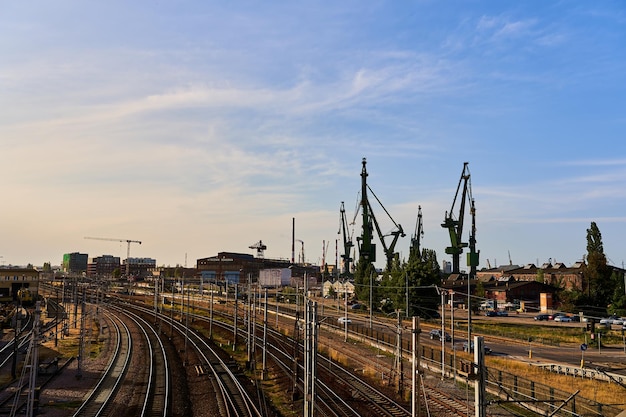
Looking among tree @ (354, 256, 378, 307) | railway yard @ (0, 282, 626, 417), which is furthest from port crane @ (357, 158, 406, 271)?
railway yard @ (0, 282, 626, 417)

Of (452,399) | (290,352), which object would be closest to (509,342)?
(290,352)

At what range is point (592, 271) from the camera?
71.0m

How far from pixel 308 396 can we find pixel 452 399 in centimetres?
1054

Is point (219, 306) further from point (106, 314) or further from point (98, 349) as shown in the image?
point (98, 349)

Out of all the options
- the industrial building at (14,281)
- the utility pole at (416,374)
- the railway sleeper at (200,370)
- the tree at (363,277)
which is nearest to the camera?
the utility pole at (416,374)

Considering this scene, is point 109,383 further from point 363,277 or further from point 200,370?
point 363,277

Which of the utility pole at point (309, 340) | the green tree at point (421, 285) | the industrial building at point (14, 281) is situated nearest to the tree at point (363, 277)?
the green tree at point (421, 285)

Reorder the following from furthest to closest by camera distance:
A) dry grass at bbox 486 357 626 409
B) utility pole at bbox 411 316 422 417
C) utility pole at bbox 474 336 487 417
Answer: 1. dry grass at bbox 486 357 626 409
2. utility pole at bbox 411 316 422 417
3. utility pole at bbox 474 336 487 417

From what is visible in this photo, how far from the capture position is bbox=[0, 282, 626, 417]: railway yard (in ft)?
86.5

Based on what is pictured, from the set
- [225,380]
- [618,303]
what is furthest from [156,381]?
[618,303]

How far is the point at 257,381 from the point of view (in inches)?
1383

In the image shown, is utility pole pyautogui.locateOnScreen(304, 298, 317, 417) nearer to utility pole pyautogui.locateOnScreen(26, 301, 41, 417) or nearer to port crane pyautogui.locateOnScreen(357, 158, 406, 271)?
utility pole pyautogui.locateOnScreen(26, 301, 41, 417)

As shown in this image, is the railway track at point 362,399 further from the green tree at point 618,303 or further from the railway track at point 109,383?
the green tree at point 618,303

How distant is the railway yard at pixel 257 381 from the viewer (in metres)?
26.4
